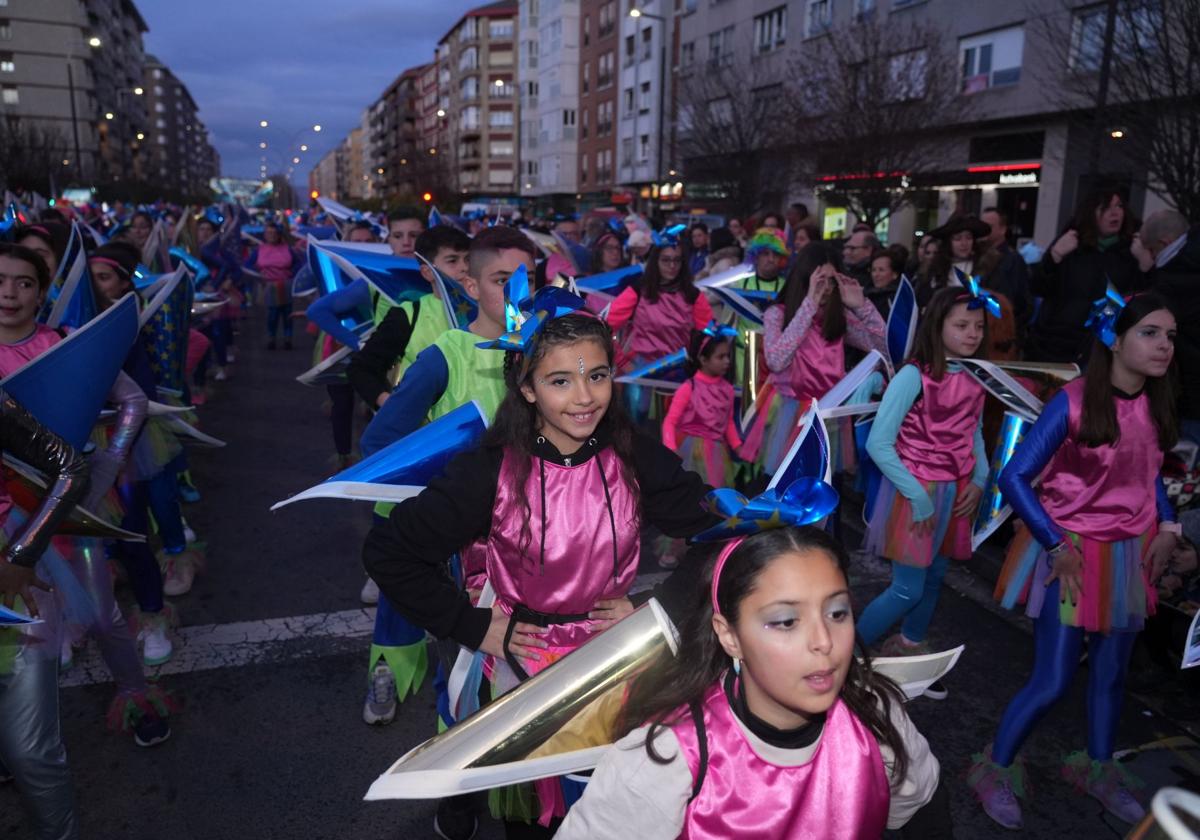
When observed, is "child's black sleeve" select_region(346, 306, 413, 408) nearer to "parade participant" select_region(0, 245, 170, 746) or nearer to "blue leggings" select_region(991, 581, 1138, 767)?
"parade participant" select_region(0, 245, 170, 746)

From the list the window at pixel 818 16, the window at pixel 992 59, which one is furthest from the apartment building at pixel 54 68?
the window at pixel 992 59

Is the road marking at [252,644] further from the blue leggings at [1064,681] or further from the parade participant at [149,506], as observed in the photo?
the blue leggings at [1064,681]

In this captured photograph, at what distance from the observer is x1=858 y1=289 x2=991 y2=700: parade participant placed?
3975 millimetres

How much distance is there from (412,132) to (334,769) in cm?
12195

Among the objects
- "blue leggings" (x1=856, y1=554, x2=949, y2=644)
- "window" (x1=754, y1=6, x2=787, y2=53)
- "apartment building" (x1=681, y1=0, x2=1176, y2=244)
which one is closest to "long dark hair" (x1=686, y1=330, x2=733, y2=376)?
"blue leggings" (x1=856, y1=554, x2=949, y2=644)

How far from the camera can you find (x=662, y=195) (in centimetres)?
3347

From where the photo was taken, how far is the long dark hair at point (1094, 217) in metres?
6.19

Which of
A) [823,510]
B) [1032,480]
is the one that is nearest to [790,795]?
[823,510]

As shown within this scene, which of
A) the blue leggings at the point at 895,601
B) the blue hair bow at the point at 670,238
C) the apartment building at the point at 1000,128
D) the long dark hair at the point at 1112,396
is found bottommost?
the blue leggings at the point at 895,601

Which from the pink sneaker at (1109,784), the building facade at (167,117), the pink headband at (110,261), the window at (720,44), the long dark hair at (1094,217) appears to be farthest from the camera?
the building facade at (167,117)

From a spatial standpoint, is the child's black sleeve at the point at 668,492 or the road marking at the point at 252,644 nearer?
Answer: the child's black sleeve at the point at 668,492

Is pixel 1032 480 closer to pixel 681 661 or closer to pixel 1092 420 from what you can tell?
pixel 1092 420

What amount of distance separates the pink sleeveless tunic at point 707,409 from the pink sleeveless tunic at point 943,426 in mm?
1947

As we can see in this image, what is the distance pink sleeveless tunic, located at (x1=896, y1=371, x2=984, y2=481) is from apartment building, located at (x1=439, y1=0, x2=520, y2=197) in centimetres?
7784
